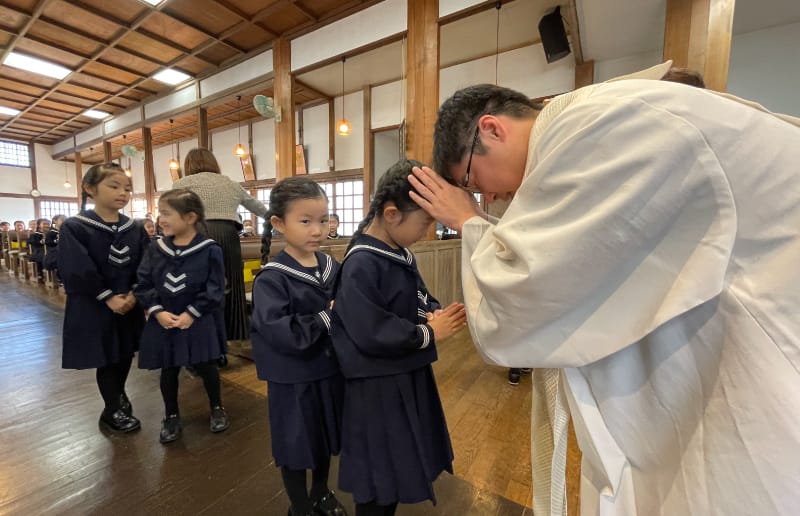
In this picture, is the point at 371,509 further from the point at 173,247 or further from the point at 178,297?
the point at 173,247

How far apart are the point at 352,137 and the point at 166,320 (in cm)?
668

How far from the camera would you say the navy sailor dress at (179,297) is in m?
1.63

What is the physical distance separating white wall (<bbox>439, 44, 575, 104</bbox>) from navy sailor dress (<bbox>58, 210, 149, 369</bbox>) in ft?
15.5

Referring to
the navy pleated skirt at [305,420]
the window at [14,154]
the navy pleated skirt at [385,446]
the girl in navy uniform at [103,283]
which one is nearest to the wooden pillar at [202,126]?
the girl in navy uniform at [103,283]

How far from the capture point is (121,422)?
5.85ft

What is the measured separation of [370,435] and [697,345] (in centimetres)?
74

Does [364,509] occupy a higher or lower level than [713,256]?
lower

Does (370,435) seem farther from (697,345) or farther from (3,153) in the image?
(3,153)

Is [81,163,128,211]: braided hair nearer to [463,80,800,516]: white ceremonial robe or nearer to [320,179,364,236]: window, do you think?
[463,80,800,516]: white ceremonial robe

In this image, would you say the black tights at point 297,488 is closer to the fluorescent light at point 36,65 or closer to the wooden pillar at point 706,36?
the wooden pillar at point 706,36

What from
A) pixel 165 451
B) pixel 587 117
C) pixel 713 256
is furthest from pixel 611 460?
pixel 165 451

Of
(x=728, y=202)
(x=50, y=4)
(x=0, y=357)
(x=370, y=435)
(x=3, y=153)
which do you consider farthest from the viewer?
(x=3, y=153)

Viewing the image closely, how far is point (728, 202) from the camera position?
1.36ft

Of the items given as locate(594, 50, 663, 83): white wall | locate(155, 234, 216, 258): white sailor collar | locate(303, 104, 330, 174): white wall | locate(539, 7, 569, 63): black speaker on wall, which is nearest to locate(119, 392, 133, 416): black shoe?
locate(155, 234, 216, 258): white sailor collar
